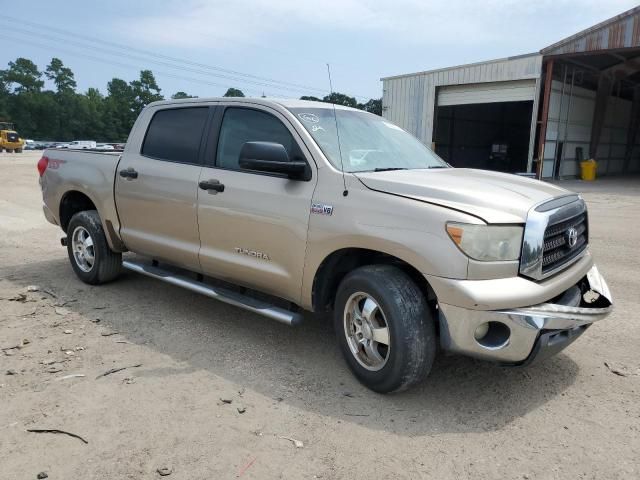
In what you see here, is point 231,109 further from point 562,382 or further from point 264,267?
point 562,382

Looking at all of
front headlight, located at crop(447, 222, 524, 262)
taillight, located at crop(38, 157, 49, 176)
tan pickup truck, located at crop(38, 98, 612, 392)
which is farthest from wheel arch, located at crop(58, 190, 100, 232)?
front headlight, located at crop(447, 222, 524, 262)

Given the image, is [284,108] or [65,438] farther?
[284,108]

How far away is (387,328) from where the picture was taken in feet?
10.6

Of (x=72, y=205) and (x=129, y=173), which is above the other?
(x=129, y=173)

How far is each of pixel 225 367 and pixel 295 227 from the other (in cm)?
116

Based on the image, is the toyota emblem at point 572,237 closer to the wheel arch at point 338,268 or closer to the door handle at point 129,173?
the wheel arch at point 338,268

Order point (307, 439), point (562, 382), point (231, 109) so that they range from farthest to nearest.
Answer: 1. point (231, 109)
2. point (562, 382)
3. point (307, 439)

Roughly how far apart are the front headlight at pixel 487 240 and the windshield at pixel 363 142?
104cm

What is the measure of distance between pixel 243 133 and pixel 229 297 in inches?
53.0

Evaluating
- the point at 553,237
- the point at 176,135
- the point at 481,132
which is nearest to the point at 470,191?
the point at 553,237

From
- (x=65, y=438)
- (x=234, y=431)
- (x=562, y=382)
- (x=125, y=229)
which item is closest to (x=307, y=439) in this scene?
(x=234, y=431)

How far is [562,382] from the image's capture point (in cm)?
355

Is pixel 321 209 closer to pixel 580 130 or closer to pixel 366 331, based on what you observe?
pixel 366 331

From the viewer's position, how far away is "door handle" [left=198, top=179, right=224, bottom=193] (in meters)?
4.16
